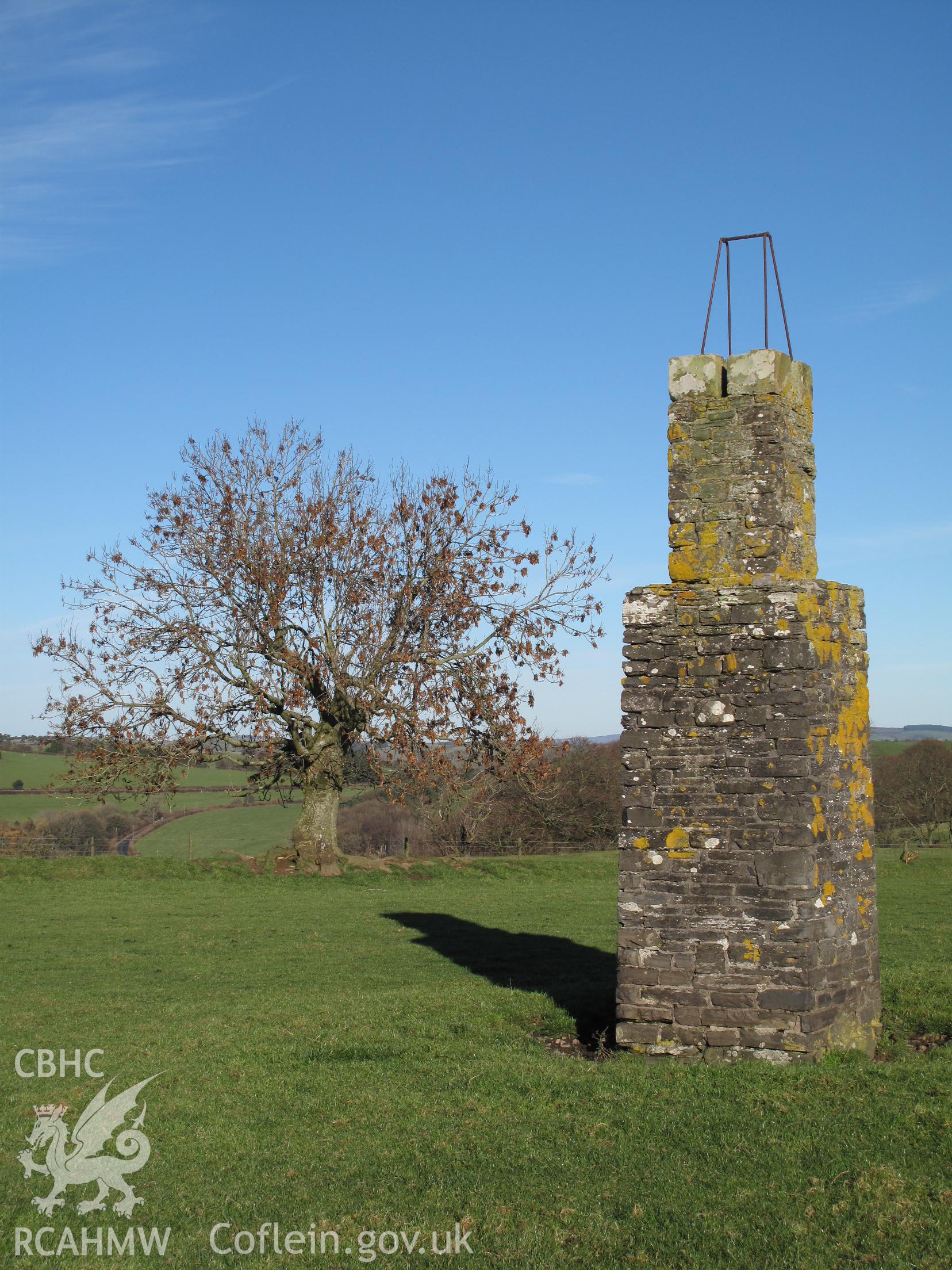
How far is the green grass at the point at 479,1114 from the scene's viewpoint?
5438mm

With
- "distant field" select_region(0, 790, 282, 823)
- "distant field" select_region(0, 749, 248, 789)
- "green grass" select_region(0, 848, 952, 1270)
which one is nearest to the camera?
"green grass" select_region(0, 848, 952, 1270)

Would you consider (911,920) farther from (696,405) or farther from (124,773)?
(124,773)

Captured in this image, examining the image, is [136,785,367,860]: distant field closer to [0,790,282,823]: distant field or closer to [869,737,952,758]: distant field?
[0,790,282,823]: distant field

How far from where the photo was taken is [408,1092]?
25.3 ft

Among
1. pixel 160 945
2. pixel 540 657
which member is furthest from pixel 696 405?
pixel 540 657

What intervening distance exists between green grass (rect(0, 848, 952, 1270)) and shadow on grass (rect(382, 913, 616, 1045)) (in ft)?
0.22

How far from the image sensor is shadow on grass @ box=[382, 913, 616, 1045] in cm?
1012

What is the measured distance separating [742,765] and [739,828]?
475mm

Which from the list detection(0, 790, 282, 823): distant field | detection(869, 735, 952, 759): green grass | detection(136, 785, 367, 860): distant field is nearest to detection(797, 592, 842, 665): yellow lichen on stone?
detection(136, 785, 367, 860): distant field

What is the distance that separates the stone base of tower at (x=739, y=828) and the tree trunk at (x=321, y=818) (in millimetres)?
15083

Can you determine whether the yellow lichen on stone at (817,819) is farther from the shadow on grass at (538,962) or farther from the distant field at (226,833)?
the distant field at (226,833)

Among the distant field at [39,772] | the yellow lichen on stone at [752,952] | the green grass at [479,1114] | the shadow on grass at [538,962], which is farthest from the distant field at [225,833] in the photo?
the yellow lichen on stone at [752,952]

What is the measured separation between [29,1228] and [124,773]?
666 inches

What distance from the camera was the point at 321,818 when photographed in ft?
76.2
